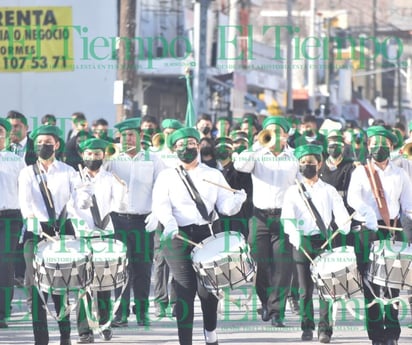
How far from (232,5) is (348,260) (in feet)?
95.2

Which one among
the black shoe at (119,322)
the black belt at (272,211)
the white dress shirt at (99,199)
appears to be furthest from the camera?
the black belt at (272,211)

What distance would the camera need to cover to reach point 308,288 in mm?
12258

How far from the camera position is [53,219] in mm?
11234

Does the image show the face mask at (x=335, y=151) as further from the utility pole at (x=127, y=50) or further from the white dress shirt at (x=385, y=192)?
the utility pole at (x=127, y=50)

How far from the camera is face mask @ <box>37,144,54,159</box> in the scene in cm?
1142

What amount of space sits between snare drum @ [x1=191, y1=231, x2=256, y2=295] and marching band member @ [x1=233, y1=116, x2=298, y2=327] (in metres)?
2.36

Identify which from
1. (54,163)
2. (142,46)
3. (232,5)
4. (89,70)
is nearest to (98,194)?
(54,163)

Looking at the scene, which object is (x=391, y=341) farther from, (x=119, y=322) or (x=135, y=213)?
(x=135, y=213)

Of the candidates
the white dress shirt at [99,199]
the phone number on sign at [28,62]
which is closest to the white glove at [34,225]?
the white dress shirt at [99,199]

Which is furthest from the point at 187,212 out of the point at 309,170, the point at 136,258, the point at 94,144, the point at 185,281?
the point at 136,258

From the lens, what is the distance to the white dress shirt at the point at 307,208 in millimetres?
12078

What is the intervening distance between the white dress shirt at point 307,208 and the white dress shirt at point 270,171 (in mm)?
1070

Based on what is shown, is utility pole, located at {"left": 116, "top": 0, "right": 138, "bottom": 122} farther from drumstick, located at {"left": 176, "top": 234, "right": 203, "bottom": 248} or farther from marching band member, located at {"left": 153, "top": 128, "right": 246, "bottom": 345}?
drumstick, located at {"left": 176, "top": 234, "right": 203, "bottom": 248}

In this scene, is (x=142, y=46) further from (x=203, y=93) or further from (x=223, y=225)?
(x=223, y=225)
